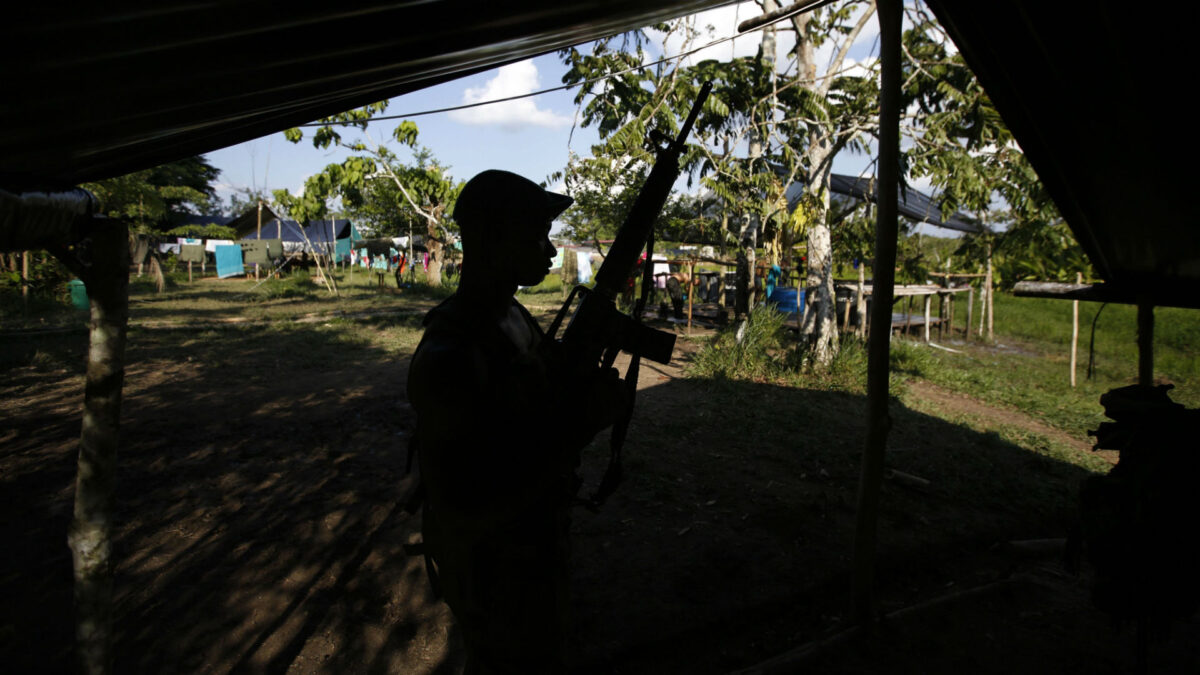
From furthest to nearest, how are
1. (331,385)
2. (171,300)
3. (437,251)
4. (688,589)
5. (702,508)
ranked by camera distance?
(437,251)
(171,300)
(331,385)
(702,508)
(688,589)

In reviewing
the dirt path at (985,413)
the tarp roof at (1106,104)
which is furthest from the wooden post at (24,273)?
the dirt path at (985,413)

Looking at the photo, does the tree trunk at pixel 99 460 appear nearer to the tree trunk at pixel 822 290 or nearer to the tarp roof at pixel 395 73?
the tarp roof at pixel 395 73

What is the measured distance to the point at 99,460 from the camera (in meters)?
2.11

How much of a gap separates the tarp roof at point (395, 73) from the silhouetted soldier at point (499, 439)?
25.4 inches

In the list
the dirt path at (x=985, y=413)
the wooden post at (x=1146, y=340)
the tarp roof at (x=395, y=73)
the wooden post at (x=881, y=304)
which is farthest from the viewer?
the dirt path at (x=985, y=413)

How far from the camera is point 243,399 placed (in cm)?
733

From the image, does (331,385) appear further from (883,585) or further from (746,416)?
(883,585)

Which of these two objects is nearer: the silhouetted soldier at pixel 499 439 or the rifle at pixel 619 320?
the silhouetted soldier at pixel 499 439

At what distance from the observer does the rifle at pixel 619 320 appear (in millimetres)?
2082

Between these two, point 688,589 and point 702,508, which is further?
point 702,508

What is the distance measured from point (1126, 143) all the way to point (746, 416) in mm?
5159

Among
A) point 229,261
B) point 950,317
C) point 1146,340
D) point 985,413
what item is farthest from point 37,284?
point 229,261

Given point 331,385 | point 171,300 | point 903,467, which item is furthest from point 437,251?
point 903,467

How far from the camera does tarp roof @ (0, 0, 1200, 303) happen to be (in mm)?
1262
